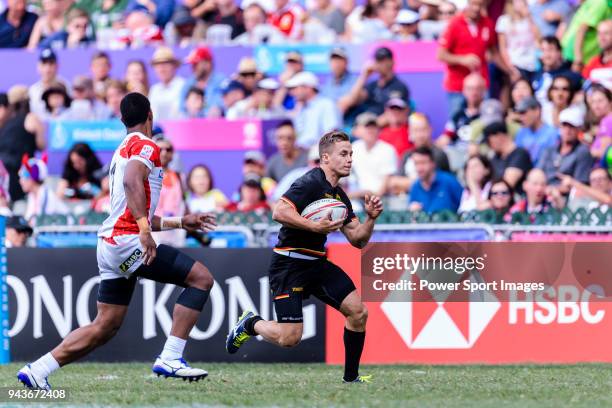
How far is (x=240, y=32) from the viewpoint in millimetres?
17719

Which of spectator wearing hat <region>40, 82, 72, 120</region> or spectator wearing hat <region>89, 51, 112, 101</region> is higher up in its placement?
spectator wearing hat <region>89, 51, 112, 101</region>

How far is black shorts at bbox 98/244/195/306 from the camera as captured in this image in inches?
346

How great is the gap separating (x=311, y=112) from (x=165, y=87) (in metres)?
2.24

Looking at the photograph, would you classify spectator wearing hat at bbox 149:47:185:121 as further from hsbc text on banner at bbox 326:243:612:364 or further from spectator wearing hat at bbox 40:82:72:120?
hsbc text on banner at bbox 326:243:612:364

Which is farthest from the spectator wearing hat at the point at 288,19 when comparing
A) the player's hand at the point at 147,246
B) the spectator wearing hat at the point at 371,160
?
the player's hand at the point at 147,246

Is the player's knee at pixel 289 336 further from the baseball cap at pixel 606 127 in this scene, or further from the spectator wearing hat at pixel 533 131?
the spectator wearing hat at pixel 533 131

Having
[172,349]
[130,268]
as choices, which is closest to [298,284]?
[172,349]

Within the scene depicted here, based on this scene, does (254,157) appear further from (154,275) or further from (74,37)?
(154,275)

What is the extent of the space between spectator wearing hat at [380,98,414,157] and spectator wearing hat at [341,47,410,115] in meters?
0.26

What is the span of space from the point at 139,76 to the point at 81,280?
4912 millimetres

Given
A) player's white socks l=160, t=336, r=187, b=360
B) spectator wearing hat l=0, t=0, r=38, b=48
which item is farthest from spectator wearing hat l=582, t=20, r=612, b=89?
spectator wearing hat l=0, t=0, r=38, b=48

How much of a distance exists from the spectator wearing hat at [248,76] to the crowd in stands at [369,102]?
0.03 metres

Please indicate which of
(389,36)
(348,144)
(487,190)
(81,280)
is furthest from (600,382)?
(389,36)

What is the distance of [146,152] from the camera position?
8570 mm
